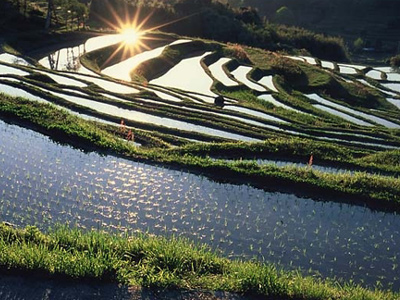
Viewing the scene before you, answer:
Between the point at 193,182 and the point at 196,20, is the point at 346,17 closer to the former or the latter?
the point at 196,20

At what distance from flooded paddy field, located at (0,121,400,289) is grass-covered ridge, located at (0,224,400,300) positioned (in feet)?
3.88

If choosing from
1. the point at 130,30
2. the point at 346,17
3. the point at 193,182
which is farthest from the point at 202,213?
the point at 346,17

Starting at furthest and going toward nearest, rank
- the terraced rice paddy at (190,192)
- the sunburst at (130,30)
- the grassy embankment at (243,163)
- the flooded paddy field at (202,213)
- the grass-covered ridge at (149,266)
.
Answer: the sunburst at (130,30)
the grassy embankment at (243,163)
the terraced rice paddy at (190,192)
the flooded paddy field at (202,213)
the grass-covered ridge at (149,266)

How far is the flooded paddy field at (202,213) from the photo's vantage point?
11.8 m

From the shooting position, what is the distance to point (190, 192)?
14.9m

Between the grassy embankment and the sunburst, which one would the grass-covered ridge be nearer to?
the grassy embankment

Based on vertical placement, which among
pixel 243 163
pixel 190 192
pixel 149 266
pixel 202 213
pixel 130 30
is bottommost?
pixel 149 266

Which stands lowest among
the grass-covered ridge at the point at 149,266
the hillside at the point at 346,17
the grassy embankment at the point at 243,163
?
the grass-covered ridge at the point at 149,266

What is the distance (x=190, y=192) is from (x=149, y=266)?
5.09 metres

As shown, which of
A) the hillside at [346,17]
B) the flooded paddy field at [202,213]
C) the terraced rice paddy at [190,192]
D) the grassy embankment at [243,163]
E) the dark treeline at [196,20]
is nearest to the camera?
the flooded paddy field at [202,213]

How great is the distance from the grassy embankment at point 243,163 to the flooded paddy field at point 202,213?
0.58 metres

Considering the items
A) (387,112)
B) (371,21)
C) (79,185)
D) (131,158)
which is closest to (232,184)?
(131,158)

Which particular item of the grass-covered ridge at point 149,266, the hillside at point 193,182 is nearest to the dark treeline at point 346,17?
the hillside at point 193,182

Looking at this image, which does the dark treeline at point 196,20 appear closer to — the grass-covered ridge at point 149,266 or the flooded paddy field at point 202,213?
the flooded paddy field at point 202,213
